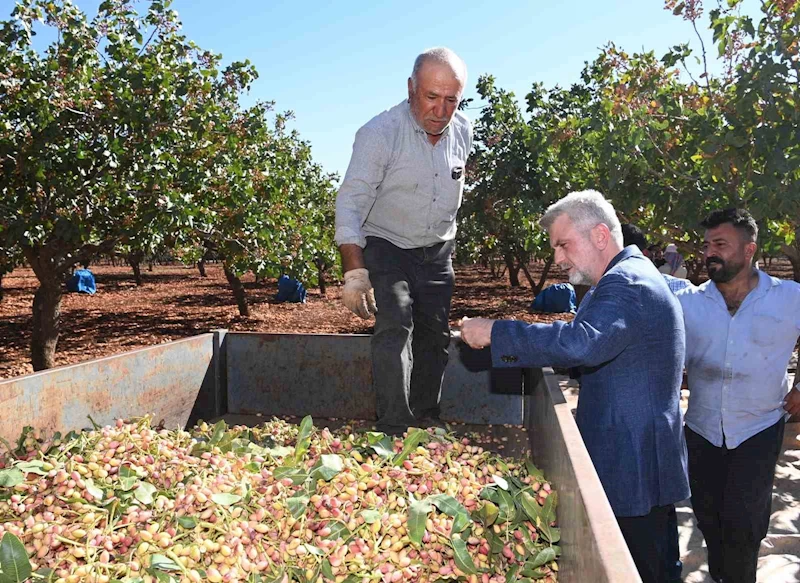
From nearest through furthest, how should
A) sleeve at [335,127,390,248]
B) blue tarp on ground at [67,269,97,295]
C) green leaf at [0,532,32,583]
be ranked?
green leaf at [0,532,32,583]
sleeve at [335,127,390,248]
blue tarp on ground at [67,269,97,295]

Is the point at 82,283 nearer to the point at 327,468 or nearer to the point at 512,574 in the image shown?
the point at 327,468

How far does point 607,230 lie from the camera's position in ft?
8.79

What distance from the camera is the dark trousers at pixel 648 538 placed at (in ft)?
8.30

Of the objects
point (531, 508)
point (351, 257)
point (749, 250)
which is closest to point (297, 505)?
point (531, 508)

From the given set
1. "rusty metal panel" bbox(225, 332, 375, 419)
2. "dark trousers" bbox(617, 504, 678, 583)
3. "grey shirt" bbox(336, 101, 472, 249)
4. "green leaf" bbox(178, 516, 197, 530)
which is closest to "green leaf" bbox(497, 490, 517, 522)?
"dark trousers" bbox(617, 504, 678, 583)

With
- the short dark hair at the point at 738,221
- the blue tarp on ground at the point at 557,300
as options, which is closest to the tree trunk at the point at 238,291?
the blue tarp on ground at the point at 557,300

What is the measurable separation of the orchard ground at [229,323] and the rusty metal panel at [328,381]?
4.96 feet

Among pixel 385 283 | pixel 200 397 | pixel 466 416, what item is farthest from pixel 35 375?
pixel 466 416

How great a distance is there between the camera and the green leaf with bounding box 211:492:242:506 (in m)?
2.14

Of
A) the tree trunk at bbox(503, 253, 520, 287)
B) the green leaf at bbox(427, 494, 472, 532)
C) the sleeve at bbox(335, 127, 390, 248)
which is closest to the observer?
the green leaf at bbox(427, 494, 472, 532)

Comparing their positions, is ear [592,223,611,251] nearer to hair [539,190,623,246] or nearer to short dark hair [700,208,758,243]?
hair [539,190,623,246]

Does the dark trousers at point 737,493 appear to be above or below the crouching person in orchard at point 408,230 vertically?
below

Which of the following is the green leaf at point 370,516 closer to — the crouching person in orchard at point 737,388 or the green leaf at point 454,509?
the green leaf at point 454,509

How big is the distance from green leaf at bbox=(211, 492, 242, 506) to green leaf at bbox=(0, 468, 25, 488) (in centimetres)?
70
